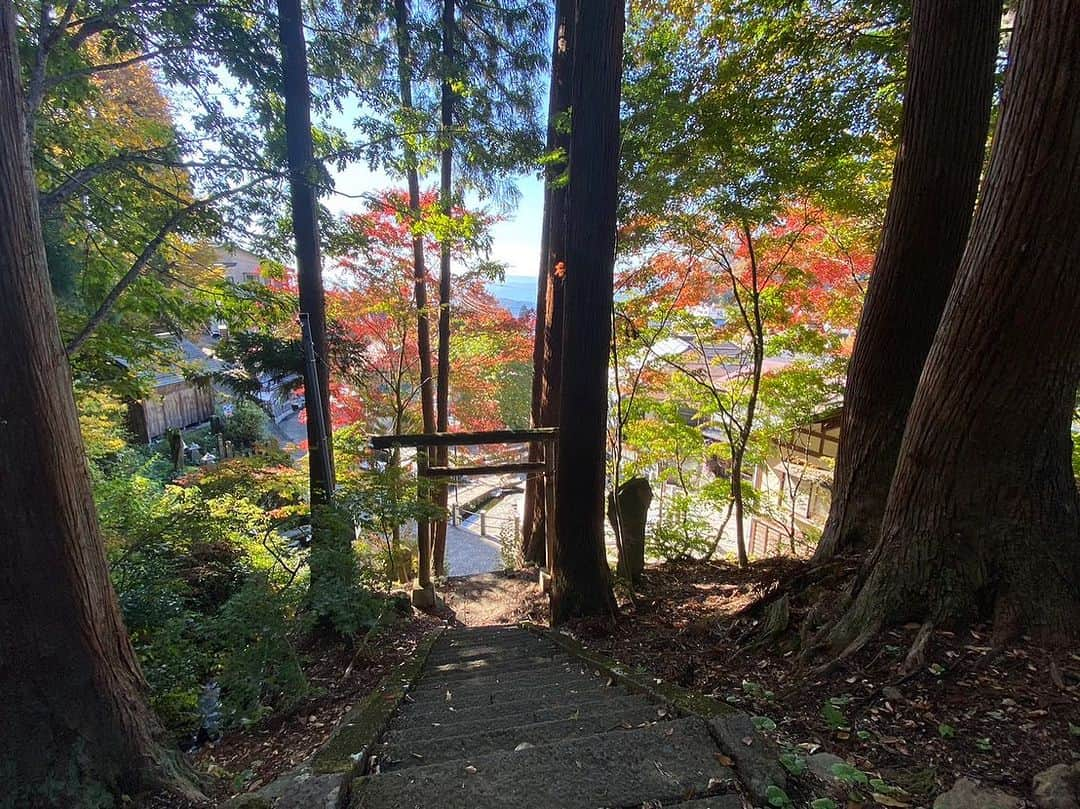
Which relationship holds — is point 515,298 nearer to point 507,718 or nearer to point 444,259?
point 444,259

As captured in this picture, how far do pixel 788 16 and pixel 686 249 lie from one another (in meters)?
2.19

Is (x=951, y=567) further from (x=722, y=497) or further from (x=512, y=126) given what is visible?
(x=512, y=126)

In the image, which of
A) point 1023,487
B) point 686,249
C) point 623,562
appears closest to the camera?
point 1023,487

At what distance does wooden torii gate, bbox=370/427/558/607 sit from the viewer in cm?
502

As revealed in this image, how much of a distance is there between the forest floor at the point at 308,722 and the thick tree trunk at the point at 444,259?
6.94ft

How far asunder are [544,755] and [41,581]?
6.48 ft

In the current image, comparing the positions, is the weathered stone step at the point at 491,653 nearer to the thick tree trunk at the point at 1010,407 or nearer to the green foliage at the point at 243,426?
the thick tree trunk at the point at 1010,407

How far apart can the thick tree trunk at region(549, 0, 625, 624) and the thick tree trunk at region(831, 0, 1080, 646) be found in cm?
212

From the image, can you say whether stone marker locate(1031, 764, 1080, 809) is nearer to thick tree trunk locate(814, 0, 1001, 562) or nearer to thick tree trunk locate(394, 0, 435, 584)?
thick tree trunk locate(814, 0, 1001, 562)

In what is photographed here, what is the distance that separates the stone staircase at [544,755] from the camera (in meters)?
1.32

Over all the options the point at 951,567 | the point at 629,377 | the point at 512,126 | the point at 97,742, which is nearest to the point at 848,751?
Result: the point at 951,567

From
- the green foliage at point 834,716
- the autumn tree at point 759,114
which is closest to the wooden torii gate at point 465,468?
the autumn tree at point 759,114

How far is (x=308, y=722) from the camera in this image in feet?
8.50

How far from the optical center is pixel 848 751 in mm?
1504
